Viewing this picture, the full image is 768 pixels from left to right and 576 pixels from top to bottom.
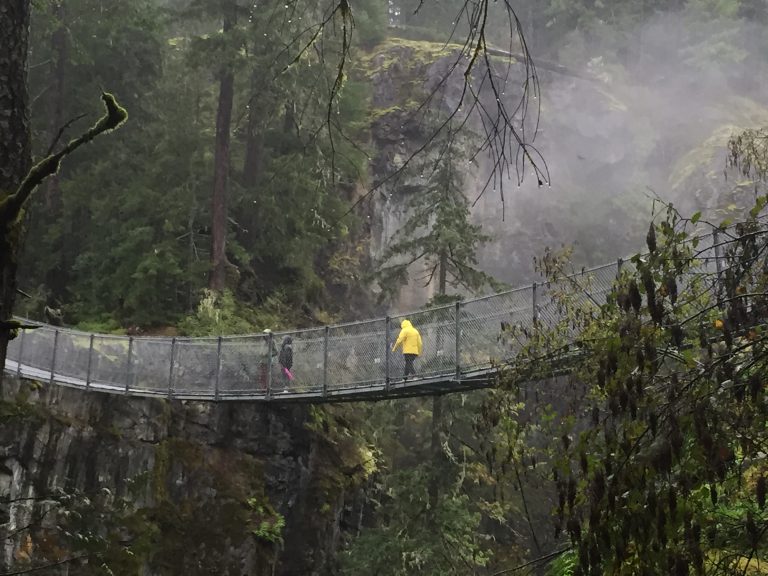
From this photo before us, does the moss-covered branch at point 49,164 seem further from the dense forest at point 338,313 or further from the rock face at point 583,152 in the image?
the rock face at point 583,152

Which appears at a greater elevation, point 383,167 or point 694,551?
point 383,167

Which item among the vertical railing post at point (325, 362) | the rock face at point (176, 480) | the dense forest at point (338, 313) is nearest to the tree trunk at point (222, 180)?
the dense forest at point (338, 313)

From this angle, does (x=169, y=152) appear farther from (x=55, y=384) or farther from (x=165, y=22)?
(x=55, y=384)

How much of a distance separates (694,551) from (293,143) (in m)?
16.6

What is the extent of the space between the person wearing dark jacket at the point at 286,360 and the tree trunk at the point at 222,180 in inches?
178

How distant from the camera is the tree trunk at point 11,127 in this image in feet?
7.23

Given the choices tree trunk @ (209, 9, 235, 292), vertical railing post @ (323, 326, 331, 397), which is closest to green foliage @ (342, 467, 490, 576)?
vertical railing post @ (323, 326, 331, 397)

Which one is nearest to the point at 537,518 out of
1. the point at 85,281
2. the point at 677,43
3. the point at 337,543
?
the point at 337,543

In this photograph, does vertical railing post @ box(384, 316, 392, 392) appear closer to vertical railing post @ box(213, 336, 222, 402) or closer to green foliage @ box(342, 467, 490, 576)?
vertical railing post @ box(213, 336, 222, 402)

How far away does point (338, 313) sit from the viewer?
19531mm

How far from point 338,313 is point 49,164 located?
57.5 ft

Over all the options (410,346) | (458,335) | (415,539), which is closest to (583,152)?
(415,539)

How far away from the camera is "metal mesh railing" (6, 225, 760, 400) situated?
8.86 metres

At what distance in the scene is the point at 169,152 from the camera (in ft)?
53.8
